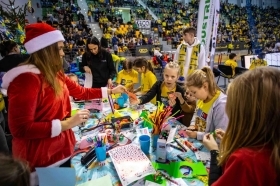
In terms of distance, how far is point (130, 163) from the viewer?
1.25 m

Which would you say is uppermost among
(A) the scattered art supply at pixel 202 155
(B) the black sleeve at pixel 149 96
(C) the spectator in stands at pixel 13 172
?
(C) the spectator in stands at pixel 13 172

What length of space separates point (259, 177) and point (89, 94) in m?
1.50

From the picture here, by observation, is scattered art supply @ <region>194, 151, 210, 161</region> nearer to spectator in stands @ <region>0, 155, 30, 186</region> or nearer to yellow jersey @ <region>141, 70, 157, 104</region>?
spectator in stands @ <region>0, 155, 30, 186</region>

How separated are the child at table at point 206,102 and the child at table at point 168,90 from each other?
42cm

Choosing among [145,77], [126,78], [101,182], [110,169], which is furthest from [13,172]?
[126,78]

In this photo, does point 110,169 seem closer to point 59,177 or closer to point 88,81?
point 59,177

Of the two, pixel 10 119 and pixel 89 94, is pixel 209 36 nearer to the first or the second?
pixel 89 94

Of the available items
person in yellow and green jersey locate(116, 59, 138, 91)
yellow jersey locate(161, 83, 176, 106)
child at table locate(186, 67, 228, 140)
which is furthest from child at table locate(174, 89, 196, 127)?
person in yellow and green jersey locate(116, 59, 138, 91)

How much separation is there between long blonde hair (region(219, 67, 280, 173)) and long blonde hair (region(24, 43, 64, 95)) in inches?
36.5

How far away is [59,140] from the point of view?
49.2 inches

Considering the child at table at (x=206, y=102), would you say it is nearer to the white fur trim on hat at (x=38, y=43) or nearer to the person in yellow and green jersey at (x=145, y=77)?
the white fur trim on hat at (x=38, y=43)

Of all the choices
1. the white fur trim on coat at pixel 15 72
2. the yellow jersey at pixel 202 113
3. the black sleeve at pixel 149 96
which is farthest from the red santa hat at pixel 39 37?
the black sleeve at pixel 149 96

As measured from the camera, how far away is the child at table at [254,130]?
648 mm

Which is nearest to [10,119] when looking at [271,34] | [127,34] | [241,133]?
[241,133]
